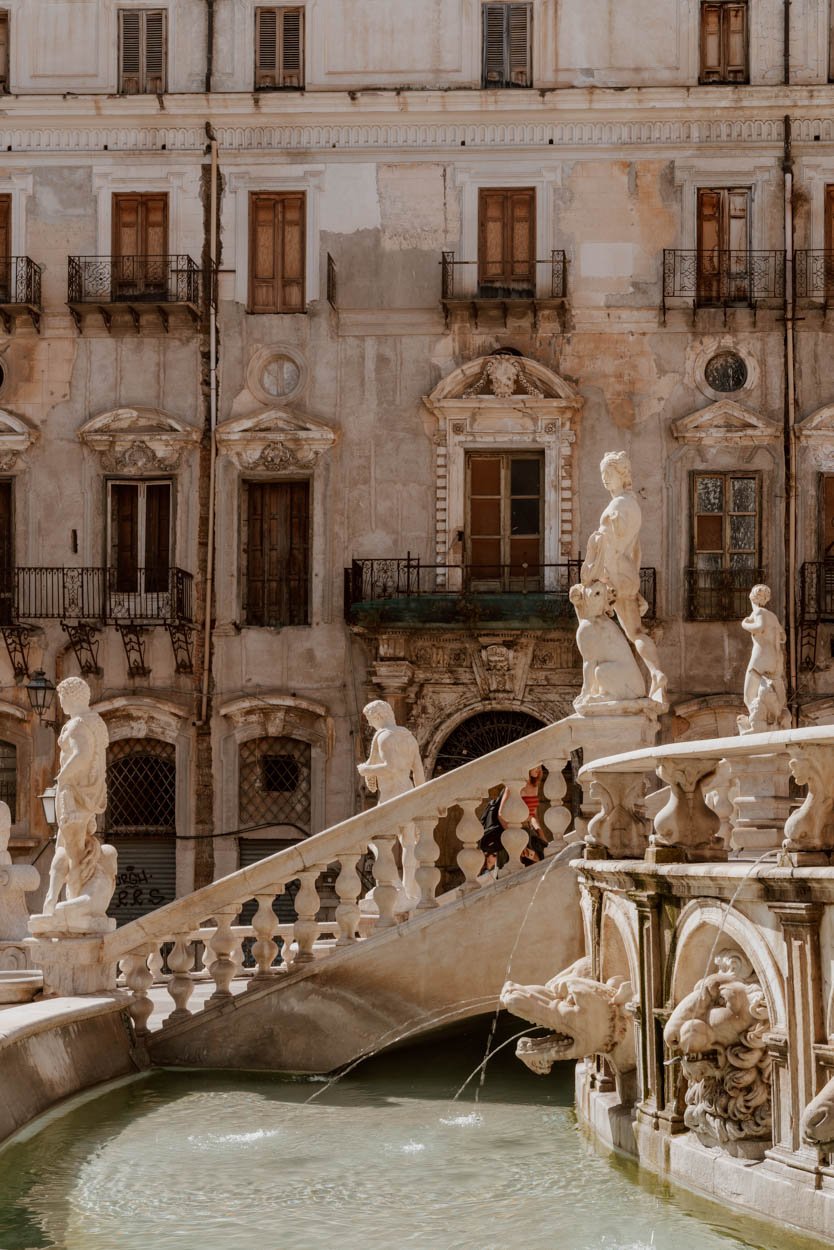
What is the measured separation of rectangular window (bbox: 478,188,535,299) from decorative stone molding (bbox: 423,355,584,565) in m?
1.07

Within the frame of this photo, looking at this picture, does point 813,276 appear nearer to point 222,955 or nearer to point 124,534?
point 124,534

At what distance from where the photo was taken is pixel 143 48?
23656mm

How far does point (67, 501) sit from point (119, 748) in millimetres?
3187

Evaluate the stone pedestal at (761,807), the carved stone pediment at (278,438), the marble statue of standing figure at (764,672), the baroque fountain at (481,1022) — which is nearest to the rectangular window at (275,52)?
the carved stone pediment at (278,438)

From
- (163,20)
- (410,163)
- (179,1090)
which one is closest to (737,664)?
(410,163)

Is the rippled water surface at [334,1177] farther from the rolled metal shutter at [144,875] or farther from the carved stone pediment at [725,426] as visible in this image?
the carved stone pediment at [725,426]

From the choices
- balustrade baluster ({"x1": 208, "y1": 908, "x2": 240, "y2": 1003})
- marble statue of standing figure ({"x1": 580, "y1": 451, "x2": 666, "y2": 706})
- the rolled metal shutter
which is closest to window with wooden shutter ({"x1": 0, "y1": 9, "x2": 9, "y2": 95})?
the rolled metal shutter

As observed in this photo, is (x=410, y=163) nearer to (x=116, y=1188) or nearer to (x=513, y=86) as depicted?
(x=513, y=86)

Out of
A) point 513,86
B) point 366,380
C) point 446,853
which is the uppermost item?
point 513,86

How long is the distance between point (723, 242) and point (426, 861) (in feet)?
44.1

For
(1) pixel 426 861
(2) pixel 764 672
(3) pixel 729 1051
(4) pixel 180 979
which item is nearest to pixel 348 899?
(1) pixel 426 861

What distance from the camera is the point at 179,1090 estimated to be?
36.7ft

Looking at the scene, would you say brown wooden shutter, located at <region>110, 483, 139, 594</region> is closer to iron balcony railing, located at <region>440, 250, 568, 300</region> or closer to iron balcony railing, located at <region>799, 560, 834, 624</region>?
iron balcony railing, located at <region>440, 250, 568, 300</region>

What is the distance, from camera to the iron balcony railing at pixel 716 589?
2250cm
